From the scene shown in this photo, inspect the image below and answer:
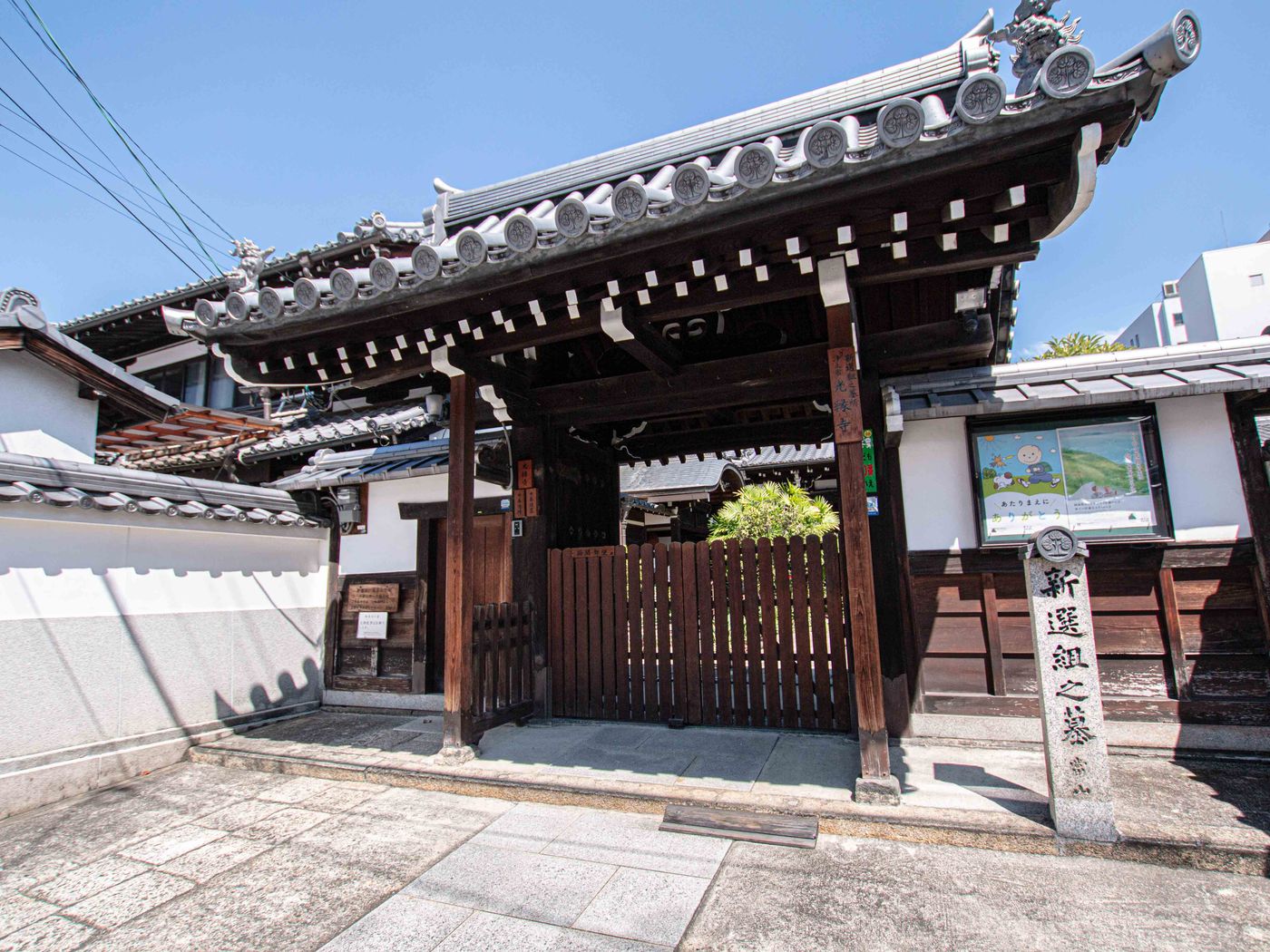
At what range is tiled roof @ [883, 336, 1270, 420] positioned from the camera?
4.84 m

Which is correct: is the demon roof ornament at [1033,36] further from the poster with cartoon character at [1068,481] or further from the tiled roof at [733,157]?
the poster with cartoon character at [1068,481]

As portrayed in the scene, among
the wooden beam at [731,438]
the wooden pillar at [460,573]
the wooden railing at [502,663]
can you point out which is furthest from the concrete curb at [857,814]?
the wooden beam at [731,438]

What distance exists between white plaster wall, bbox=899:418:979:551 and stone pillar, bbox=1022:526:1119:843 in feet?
5.35

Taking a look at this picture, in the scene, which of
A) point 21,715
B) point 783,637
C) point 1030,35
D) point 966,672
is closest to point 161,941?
point 21,715

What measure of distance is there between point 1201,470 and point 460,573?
613 centimetres

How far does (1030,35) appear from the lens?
3.43 meters

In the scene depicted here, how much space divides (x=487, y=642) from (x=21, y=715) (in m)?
3.73

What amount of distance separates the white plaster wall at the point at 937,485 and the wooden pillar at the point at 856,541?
60.3 inches

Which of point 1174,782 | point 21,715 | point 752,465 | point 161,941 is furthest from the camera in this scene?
point 752,465

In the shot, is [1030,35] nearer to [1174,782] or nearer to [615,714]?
[1174,782]

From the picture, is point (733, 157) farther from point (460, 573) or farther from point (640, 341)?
point (460, 573)

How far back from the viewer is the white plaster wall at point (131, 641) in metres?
5.21

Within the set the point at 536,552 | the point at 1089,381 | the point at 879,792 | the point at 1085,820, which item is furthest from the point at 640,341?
the point at 1085,820

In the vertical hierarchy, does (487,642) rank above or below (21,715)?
above
